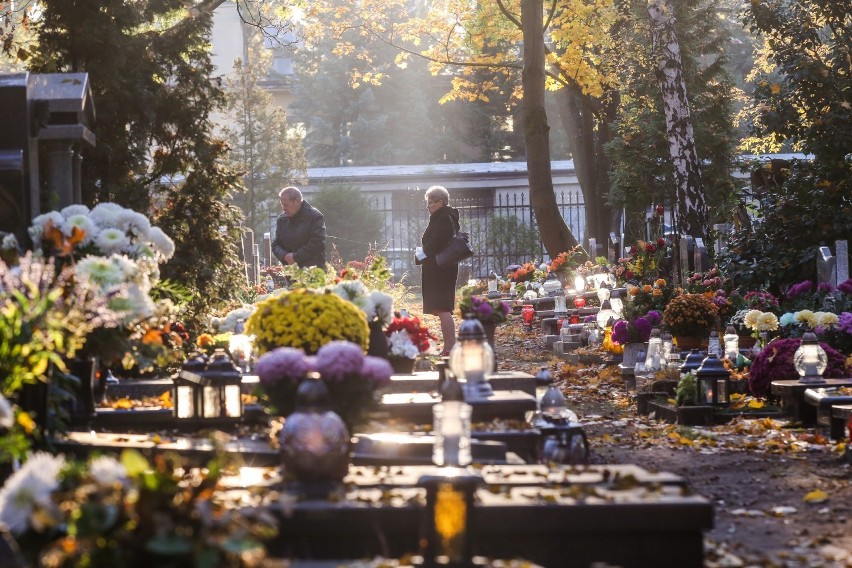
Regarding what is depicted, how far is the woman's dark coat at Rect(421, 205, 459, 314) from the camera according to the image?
13.8 meters

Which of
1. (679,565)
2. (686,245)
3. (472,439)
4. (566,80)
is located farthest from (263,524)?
(566,80)

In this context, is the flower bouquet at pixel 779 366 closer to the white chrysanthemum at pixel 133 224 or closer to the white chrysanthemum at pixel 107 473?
the white chrysanthemum at pixel 133 224

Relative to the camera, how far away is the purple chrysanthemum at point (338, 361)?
6.51m

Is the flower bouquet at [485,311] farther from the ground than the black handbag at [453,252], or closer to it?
closer to it

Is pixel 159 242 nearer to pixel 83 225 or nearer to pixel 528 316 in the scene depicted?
pixel 83 225

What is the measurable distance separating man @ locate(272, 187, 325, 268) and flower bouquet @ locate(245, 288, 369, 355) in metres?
6.12

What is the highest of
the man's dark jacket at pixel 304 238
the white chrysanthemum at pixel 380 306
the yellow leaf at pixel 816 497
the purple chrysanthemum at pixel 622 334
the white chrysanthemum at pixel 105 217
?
the man's dark jacket at pixel 304 238

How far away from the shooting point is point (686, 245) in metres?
18.6

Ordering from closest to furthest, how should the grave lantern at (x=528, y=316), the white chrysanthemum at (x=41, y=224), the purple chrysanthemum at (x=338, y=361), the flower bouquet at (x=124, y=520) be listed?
the flower bouquet at (x=124, y=520)
the purple chrysanthemum at (x=338, y=361)
the white chrysanthemum at (x=41, y=224)
the grave lantern at (x=528, y=316)

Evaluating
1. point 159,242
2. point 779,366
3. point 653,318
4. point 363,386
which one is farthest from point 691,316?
point 363,386

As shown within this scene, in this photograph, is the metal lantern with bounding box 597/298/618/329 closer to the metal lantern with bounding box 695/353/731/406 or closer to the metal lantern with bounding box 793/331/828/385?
the metal lantern with bounding box 695/353/731/406

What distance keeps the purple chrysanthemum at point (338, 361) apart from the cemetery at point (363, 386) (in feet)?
0.05

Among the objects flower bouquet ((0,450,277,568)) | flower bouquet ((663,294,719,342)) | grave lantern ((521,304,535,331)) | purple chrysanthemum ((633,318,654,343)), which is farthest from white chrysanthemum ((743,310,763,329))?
flower bouquet ((0,450,277,568))

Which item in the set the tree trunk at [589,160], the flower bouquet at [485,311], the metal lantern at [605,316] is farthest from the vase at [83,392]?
the tree trunk at [589,160]
